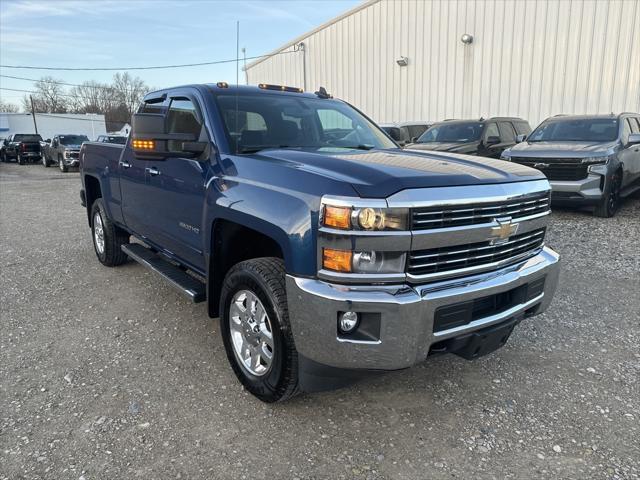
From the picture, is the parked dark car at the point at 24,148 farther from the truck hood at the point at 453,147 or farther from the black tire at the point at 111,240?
the black tire at the point at 111,240

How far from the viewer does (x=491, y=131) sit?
11938 millimetres

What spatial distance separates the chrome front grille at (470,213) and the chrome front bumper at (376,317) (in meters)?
0.31

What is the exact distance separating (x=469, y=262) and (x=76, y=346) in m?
3.05

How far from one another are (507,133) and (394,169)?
11151 mm

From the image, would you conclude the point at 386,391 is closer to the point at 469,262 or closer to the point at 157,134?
the point at 469,262

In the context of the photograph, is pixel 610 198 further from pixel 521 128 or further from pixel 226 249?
pixel 226 249

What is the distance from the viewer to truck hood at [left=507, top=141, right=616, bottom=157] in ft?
27.9

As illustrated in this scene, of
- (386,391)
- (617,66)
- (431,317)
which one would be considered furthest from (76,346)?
(617,66)

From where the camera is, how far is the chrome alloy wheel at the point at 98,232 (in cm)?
604

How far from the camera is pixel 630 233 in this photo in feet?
25.3

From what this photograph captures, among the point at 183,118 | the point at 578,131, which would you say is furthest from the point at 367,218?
the point at 578,131

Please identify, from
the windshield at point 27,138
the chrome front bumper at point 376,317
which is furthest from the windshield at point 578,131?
the windshield at point 27,138

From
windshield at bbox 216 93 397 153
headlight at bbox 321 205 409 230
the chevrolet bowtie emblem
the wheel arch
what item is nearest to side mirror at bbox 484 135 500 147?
windshield at bbox 216 93 397 153

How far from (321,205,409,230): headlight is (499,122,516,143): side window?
35.6 feet
